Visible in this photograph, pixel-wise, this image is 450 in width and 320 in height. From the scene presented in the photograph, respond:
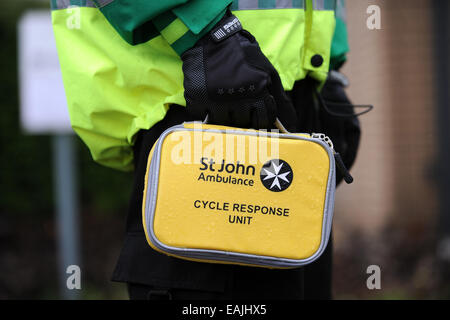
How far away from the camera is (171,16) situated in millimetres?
1345

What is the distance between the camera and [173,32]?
4.40ft

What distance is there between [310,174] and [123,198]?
11.6 feet

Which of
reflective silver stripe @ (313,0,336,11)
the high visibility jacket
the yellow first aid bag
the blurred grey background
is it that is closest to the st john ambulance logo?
the yellow first aid bag

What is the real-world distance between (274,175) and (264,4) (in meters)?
0.47

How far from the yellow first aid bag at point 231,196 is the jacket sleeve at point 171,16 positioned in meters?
0.22

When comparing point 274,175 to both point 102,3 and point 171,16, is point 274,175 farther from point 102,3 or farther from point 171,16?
→ point 102,3

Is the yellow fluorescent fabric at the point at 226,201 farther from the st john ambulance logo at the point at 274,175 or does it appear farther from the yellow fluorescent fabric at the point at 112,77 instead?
the yellow fluorescent fabric at the point at 112,77

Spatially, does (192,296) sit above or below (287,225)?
below

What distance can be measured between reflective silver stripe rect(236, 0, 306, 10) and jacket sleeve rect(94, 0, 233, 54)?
80mm

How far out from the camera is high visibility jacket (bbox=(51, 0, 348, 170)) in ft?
4.72

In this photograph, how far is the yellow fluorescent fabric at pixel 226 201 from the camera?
129 cm

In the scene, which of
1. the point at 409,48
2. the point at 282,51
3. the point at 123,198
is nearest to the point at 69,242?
the point at 123,198

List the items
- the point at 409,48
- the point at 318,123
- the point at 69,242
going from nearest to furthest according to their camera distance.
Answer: the point at 318,123 < the point at 69,242 < the point at 409,48

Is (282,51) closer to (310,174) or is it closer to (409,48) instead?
(310,174)
